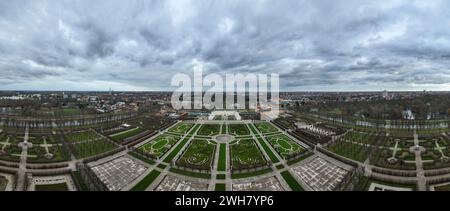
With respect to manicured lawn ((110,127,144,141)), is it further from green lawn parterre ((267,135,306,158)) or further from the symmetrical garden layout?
green lawn parterre ((267,135,306,158))

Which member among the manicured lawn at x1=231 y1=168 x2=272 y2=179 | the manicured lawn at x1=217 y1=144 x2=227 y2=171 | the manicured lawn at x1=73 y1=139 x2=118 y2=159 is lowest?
the manicured lawn at x1=231 y1=168 x2=272 y2=179

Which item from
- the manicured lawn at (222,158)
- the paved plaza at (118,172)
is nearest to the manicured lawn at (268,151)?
the manicured lawn at (222,158)

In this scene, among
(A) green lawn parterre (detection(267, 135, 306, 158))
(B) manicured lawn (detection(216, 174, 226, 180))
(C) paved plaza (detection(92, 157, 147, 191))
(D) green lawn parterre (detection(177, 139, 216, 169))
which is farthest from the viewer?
(A) green lawn parterre (detection(267, 135, 306, 158))

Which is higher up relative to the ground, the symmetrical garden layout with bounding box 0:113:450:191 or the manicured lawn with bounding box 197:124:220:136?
the manicured lawn with bounding box 197:124:220:136

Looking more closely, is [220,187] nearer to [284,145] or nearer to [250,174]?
[250,174]

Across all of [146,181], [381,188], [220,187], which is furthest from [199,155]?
[381,188]

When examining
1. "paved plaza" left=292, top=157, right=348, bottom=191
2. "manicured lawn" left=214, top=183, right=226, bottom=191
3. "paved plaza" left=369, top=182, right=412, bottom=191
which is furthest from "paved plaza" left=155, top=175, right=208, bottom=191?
"paved plaza" left=369, top=182, right=412, bottom=191
